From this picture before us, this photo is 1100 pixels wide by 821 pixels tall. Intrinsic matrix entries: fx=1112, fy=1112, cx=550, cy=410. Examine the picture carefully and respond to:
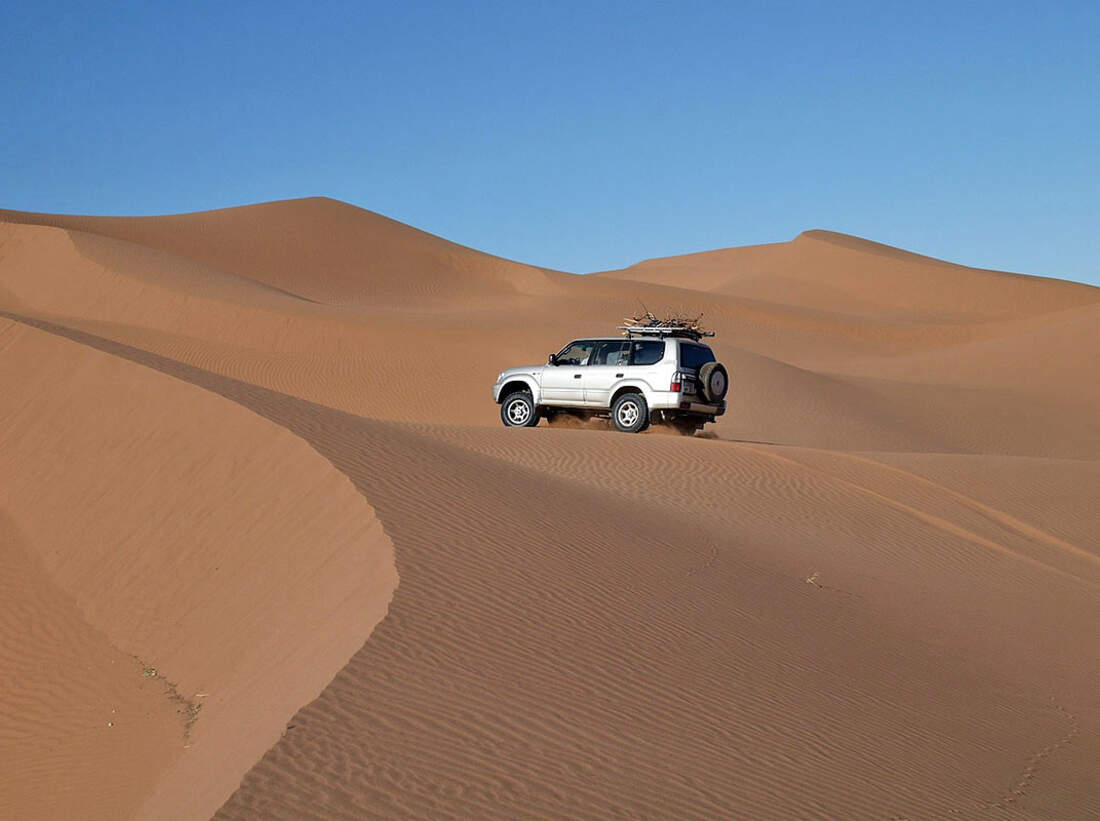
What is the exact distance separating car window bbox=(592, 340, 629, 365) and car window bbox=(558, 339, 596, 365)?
0.60 feet

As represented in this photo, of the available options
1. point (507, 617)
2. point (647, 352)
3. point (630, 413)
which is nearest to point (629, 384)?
point (630, 413)

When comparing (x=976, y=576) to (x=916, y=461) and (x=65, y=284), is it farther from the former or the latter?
(x=65, y=284)

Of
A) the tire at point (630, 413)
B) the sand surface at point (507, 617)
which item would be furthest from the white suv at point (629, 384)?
the sand surface at point (507, 617)

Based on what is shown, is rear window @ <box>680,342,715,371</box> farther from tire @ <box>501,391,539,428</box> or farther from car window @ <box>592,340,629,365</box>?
tire @ <box>501,391,539,428</box>

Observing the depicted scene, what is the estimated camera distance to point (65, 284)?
39688 mm

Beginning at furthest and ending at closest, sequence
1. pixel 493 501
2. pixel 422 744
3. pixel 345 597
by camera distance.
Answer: pixel 493 501 → pixel 345 597 → pixel 422 744

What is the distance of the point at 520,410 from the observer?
1991cm

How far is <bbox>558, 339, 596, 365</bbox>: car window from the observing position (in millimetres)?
19031

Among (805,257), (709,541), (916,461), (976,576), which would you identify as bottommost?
(709,541)

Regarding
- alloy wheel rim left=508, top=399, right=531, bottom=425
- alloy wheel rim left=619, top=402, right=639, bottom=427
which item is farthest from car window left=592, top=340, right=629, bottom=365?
alloy wheel rim left=508, top=399, right=531, bottom=425

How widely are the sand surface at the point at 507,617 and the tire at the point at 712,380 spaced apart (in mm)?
1044

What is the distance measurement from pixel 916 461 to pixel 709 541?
792 centimetres

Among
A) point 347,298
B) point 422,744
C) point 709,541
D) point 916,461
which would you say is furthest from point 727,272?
point 422,744

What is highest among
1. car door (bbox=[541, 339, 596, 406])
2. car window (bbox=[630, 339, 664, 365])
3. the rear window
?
the rear window
